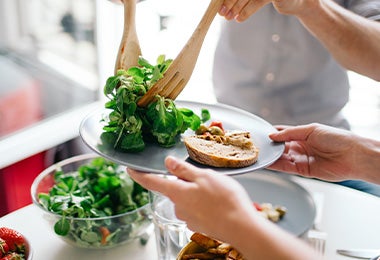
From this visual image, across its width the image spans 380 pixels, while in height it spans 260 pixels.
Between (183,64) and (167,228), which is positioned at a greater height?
(183,64)

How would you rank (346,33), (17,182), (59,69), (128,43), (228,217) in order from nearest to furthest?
(228,217), (128,43), (346,33), (17,182), (59,69)

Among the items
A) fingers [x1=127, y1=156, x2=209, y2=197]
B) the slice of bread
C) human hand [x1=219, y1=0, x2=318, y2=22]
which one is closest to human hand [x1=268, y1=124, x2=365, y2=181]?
the slice of bread

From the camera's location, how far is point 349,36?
4.72 feet

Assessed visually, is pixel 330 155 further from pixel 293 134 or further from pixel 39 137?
pixel 39 137

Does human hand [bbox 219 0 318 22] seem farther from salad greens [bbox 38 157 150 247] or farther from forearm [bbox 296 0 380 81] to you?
salad greens [bbox 38 157 150 247]

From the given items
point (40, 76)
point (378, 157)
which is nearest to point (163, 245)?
point (378, 157)

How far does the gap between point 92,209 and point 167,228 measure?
191 millimetres

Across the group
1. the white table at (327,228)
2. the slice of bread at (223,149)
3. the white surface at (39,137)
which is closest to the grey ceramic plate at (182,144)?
the slice of bread at (223,149)

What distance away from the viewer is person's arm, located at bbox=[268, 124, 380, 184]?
47.7 inches

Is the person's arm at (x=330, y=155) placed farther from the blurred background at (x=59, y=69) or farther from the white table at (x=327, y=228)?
the blurred background at (x=59, y=69)

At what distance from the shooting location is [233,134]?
3.67 ft

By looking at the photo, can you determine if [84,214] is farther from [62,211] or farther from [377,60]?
[377,60]

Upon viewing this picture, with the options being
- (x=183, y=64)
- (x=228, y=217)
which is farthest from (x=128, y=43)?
(x=228, y=217)

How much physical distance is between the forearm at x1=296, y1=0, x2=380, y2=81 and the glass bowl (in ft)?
1.98
